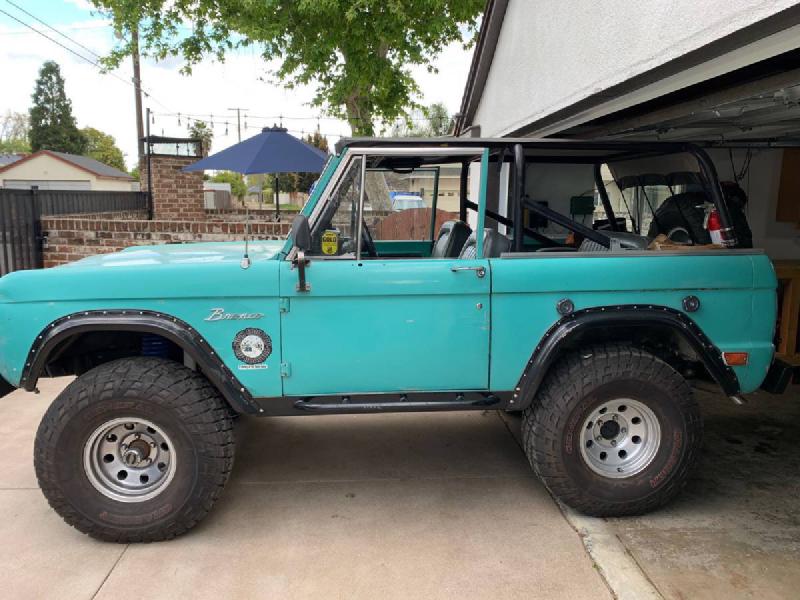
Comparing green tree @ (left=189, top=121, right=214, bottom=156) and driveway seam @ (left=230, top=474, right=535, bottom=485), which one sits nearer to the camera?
driveway seam @ (left=230, top=474, right=535, bottom=485)

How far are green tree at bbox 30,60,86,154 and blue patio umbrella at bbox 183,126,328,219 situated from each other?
194 feet

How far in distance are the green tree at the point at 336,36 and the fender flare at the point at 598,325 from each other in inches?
355

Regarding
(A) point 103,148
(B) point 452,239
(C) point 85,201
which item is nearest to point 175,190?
(C) point 85,201

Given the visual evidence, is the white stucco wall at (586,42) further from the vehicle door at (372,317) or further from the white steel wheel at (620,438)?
the white steel wheel at (620,438)

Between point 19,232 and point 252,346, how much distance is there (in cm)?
597

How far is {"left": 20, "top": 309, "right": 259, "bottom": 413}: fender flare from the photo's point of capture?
3320 mm

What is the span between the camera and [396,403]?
3.57m

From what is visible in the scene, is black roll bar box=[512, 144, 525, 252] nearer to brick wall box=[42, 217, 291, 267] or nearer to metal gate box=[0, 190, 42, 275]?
brick wall box=[42, 217, 291, 267]

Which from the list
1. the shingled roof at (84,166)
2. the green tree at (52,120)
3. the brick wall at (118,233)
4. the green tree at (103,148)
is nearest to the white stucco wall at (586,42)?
the brick wall at (118,233)

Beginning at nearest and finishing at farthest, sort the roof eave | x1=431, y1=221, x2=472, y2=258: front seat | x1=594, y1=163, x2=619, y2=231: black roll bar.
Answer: x1=431, y1=221, x2=472, y2=258: front seat
x1=594, y1=163, x2=619, y2=231: black roll bar
the roof eave

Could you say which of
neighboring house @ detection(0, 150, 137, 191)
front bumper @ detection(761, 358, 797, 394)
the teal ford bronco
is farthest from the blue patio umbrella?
neighboring house @ detection(0, 150, 137, 191)

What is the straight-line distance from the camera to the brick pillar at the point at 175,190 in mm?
13469

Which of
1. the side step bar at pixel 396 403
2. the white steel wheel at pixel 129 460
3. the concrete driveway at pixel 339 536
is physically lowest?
the concrete driveway at pixel 339 536

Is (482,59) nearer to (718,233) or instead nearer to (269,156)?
(269,156)
